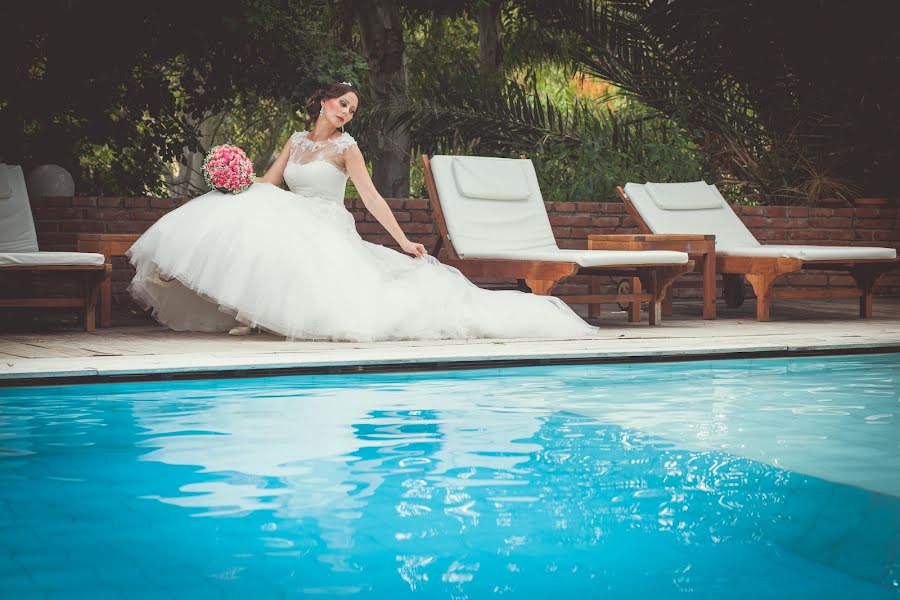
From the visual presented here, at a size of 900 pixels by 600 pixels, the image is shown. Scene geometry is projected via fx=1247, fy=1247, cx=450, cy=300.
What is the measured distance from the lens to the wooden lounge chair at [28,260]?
22.3 ft

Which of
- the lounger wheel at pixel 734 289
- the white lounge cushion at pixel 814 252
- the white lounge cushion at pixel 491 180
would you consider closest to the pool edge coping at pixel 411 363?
the white lounge cushion at pixel 814 252

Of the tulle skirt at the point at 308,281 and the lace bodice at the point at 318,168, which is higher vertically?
the lace bodice at the point at 318,168

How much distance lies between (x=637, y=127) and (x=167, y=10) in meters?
4.82

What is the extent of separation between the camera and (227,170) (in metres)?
7.16

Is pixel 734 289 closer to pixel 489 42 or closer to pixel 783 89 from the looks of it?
pixel 783 89

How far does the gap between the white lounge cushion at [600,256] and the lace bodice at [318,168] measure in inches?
42.8

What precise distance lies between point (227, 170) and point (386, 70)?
6.65m

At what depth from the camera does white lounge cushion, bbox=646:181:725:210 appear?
939 cm

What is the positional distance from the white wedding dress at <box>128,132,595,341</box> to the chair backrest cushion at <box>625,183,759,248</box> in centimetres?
205

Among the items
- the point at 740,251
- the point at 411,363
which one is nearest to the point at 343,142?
the point at 411,363

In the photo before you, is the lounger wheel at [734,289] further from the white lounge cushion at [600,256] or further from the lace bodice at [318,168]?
the lace bodice at [318,168]

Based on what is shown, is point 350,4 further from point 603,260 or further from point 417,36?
point 417,36

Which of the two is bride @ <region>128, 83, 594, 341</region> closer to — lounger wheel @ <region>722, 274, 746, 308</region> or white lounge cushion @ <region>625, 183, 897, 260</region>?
white lounge cushion @ <region>625, 183, 897, 260</region>

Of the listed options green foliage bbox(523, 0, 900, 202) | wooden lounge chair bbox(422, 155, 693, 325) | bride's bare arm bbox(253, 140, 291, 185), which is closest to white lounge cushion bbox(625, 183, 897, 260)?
wooden lounge chair bbox(422, 155, 693, 325)
